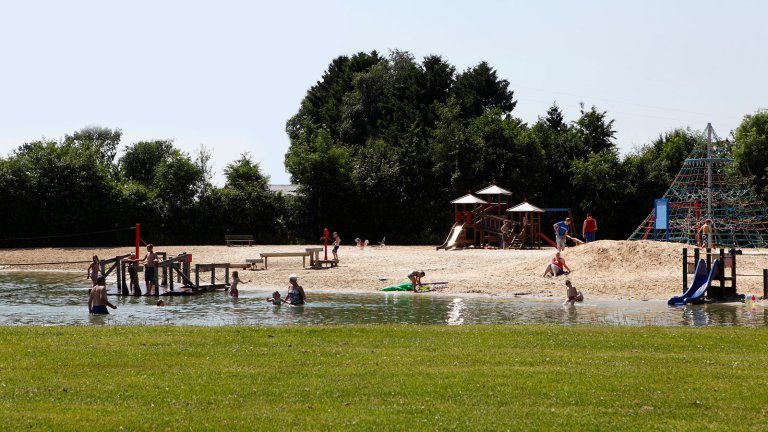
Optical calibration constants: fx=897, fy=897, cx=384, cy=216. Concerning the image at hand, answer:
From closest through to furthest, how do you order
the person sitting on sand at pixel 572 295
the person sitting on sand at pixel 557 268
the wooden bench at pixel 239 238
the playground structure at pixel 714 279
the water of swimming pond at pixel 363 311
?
the water of swimming pond at pixel 363 311, the person sitting on sand at pixel 572 295, the playground structure at pixel 714 279, the person sitting on sand at pixel 557 268, the wooden bench at pixel 239 238

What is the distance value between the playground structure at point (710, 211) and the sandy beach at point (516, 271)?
10726 mm

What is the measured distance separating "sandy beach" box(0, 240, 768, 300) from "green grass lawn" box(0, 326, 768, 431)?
1482 centimetres

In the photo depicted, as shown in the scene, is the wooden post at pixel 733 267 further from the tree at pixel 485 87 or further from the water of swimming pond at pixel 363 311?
the tree at pixel 485 87

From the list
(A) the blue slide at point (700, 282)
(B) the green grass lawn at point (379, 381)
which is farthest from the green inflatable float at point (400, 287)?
(B) the green grass lawn at point (379, 381)

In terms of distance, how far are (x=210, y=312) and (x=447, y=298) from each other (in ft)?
27.0

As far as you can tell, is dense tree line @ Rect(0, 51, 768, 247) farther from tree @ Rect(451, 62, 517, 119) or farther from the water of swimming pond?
the water of swimming pond

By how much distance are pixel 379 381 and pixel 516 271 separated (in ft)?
82.6

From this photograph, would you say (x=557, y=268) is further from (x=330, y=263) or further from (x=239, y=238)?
(x=239, y=238)

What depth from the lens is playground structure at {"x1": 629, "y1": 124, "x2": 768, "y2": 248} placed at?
50.2 metres

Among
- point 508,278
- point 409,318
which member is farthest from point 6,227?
point 409,318

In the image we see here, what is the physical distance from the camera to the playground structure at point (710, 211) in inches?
1977

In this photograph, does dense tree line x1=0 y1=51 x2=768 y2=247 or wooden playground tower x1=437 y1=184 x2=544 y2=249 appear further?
dense tree line x1=0 y1=51 x2=768 y2=247

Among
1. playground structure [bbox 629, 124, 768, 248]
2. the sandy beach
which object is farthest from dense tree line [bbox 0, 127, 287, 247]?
playground structure [bbox 629, 124, 768, 248]

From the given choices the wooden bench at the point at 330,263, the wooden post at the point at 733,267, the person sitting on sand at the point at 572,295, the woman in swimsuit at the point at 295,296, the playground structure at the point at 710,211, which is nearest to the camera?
the woman in swimsuit at the point at 295,296
